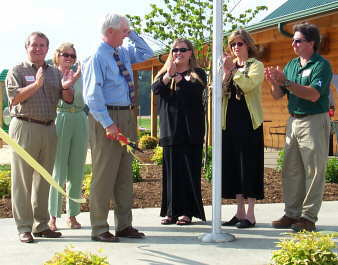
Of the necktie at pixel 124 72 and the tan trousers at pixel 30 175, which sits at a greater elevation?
the necktie at pixel 124 72

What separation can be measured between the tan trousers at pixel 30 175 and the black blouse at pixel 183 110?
112 cm

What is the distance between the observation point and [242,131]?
18.1 feet

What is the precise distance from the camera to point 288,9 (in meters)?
16.5

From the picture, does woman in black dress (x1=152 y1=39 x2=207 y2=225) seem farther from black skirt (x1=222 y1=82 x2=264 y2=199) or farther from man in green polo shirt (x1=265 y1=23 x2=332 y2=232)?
man in green polo shirt (x1=265 y1=23 x2=332 y2=232)

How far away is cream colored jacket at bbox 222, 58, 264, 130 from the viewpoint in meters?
5.34

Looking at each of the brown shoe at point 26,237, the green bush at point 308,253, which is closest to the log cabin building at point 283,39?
the brown shoe at point 26,237

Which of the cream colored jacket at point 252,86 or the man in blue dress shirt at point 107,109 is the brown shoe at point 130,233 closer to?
the man in blue dress shirt at point 107,109

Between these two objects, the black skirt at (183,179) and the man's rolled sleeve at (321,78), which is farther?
the black skirt at (183,179)

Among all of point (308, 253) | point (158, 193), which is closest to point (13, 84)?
point (308, 253)

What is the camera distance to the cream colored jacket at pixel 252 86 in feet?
17.5

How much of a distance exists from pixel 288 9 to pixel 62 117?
12.3m

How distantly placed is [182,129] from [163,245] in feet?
4.05

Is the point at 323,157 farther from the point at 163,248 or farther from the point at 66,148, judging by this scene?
the point at 66,148

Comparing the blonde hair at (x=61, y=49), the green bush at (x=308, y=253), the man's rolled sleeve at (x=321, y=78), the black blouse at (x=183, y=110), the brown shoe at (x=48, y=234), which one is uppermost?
the blonde hair at (x=61, y=49)
